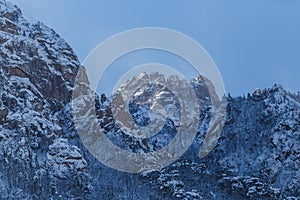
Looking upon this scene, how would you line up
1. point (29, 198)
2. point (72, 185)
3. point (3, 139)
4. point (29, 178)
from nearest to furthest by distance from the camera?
point (29, 198) → point (29, 178) → point (72, 185) → point (3, 139)

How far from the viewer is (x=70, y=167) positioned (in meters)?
191

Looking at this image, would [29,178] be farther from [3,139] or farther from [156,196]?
[156,196]

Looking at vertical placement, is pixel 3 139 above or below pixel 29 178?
above

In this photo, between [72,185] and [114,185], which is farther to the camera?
[114,185]

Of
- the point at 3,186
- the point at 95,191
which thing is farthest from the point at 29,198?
the point at 95,191

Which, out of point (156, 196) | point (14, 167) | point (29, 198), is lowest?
point (29, 198)

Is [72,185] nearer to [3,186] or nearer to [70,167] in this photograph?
[70,167]

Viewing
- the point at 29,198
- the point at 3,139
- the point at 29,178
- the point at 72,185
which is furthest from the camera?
the point at 3,139

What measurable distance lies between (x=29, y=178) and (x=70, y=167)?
23079mm

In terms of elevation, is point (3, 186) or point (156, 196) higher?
point (156, 196)

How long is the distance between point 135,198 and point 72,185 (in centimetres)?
1879

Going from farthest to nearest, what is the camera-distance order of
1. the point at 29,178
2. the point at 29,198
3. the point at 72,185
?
the point at 72,185 → the point at 29,178 → the point at 29,198

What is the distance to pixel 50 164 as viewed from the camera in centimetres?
19162

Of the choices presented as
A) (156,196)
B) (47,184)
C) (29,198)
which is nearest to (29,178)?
(47,184)
